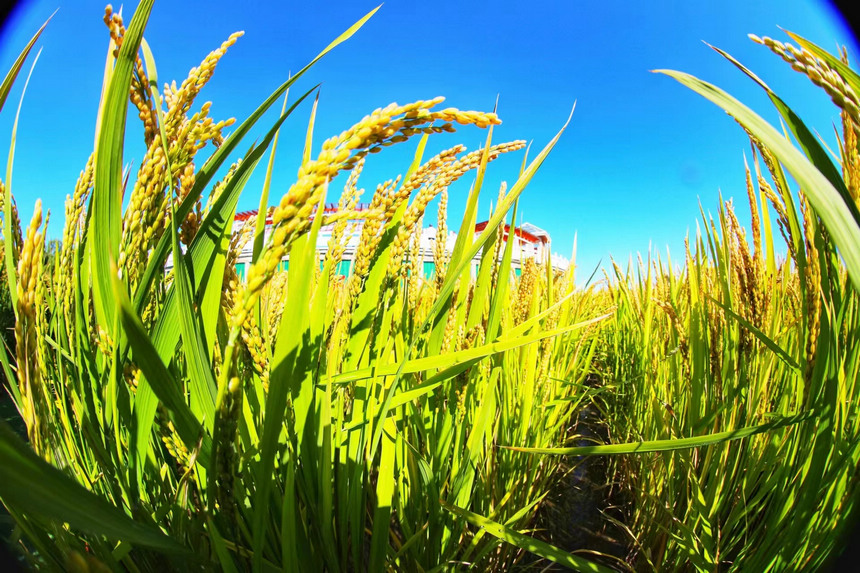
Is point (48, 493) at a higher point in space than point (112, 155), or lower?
lower

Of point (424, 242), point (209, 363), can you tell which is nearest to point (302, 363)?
point (209, 363)

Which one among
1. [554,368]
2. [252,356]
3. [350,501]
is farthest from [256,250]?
[554,368]

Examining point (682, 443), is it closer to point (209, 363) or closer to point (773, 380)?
point (209, 363)

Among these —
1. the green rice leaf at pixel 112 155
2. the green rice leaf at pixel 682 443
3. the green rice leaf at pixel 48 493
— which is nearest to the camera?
the green rice leaf at pixel 48 493

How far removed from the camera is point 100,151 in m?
0.35

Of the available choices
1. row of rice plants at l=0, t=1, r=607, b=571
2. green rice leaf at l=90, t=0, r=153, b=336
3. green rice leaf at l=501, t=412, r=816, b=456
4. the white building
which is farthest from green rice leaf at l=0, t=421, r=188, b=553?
green rice leaf at l=501, t=412, r=816, b=456

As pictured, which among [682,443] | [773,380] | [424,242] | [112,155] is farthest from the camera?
[424,242]

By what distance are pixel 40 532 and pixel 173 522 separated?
0.12 metres

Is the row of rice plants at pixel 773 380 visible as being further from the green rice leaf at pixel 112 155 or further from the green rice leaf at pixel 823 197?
the green rice leaf at pixel 112 155

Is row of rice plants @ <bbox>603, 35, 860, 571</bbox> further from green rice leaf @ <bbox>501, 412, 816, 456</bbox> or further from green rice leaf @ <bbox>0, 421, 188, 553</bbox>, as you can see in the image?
green rice leaf @ <bbox>0, 421, 188, 553</bbox>

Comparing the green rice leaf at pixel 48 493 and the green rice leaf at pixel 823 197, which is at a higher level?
the green rice leaf at pixel 823 197

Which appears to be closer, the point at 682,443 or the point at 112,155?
the point at 112,155

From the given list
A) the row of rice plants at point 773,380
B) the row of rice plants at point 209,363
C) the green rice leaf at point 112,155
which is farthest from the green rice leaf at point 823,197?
the green rice leaf at point 112,155

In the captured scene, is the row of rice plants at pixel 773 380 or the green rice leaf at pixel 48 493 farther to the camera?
the row of rice plants at pixel 773 380
